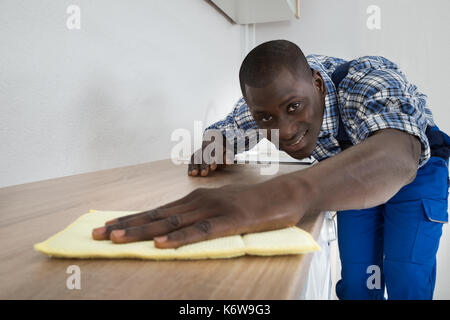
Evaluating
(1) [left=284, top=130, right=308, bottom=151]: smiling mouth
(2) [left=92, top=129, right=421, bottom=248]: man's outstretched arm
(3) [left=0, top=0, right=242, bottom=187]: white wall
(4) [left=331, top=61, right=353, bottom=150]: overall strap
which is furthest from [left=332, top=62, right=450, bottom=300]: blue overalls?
(3) [left=0, top=0, right=242, bottom=187]: white wall

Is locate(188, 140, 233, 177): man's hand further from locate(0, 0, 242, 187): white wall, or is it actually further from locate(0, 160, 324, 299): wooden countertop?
locate(0, 160, 324, 299): wooden countertop

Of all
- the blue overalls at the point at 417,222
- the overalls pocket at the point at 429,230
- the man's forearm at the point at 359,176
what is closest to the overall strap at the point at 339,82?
the blue overalls at the point at 417,222

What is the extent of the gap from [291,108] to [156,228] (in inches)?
19.9

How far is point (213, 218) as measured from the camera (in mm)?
359

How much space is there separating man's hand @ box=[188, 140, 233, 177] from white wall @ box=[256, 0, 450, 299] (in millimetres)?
1528

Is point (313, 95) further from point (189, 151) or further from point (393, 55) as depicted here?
point (393, 55)

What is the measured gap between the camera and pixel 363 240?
1.08m

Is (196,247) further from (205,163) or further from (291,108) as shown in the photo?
(205,163)

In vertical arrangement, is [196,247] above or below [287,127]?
below

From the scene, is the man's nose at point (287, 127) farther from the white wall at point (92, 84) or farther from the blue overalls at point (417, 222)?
the white wall at point (92, 84)

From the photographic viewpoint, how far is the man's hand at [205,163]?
0.91m

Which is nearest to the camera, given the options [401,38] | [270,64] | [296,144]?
[270,64]

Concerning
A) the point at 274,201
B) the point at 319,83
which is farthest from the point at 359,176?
the point at 319,83

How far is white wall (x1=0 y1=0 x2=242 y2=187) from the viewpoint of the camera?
28.0 inches
